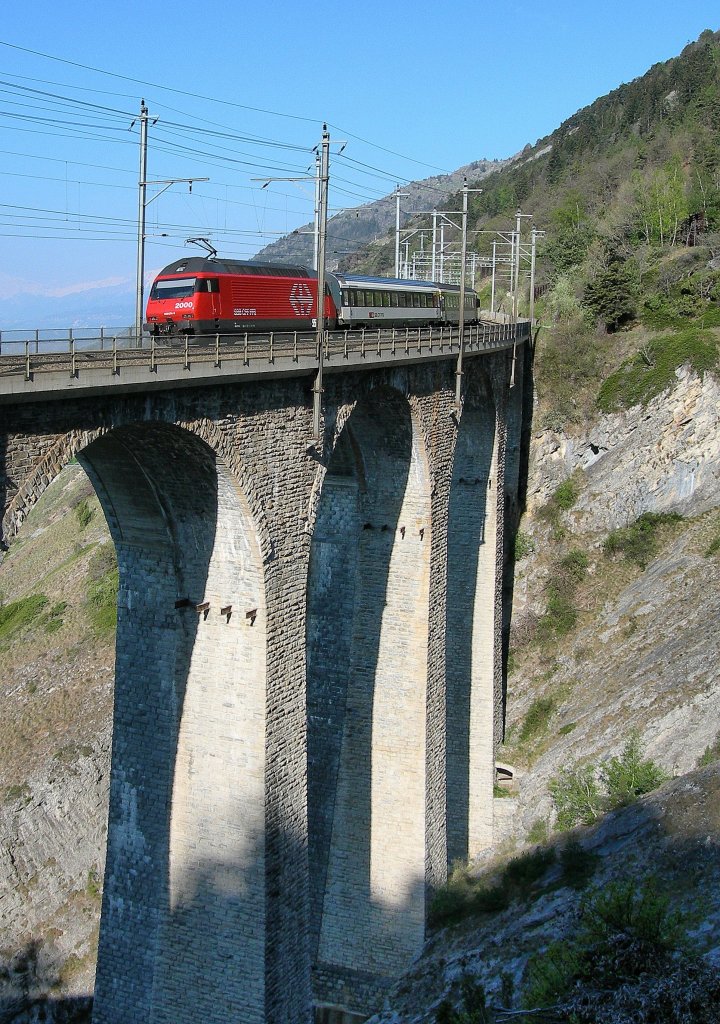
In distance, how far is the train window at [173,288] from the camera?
19.4 metres

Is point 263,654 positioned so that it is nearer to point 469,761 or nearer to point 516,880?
point 516,880

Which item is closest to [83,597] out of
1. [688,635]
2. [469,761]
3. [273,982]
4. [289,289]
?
[469,761]

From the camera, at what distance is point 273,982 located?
15.1m

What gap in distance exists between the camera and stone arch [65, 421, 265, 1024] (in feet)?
48.4

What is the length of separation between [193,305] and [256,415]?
5.41m

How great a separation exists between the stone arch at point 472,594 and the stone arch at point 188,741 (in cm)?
1434

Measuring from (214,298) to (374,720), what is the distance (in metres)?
9.72

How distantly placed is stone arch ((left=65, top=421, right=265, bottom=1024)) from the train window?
19.9 feet

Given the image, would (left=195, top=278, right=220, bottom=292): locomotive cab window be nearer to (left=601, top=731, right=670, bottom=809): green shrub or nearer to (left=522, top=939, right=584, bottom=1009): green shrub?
(left=601, top=731, right=670, bottom=809): green shrub

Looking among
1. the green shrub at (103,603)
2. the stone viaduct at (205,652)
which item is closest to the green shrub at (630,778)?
the stone viaduct at (205,652)

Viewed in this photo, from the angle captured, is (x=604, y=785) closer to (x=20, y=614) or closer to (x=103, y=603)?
(x=103, y=603)

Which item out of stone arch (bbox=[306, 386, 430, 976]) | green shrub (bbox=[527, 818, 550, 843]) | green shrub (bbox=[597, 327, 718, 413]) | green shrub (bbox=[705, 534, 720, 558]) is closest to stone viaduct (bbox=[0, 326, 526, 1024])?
stone arch (bbox=[306, 386, 430, 976])

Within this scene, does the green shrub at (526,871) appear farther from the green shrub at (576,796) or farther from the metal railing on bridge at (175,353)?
the metal railing on bridge at (175,353)

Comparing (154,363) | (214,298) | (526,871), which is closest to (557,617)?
(526,871)
